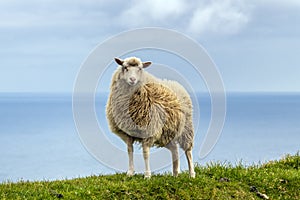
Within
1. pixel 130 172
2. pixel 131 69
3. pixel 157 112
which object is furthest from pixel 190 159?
pixel 131 69

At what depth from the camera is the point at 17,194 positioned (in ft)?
30.6

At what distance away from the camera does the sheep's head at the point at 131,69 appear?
31.4 feet

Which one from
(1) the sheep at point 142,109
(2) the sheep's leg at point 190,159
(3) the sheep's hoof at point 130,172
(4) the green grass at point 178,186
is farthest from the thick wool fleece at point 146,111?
(4) the green grass at point 178,186

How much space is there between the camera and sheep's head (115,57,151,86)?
9578 mm

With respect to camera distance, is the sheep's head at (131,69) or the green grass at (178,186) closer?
the green grass at (178,186)

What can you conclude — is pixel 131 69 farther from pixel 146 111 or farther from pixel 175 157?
pixel 175 157

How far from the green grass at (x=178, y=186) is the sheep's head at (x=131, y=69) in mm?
2073

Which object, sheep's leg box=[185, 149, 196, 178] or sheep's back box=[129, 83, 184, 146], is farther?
sheep's leg box=[185, 149, 196, 178]

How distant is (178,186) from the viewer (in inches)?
400

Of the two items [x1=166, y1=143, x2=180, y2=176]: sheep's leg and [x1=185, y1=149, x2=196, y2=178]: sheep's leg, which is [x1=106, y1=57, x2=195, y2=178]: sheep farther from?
[x1=185, y1=149, x2=196, y2=178]: sheep's leg

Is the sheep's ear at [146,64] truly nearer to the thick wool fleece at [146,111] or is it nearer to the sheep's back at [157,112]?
the thick wool fleece at [146,111]

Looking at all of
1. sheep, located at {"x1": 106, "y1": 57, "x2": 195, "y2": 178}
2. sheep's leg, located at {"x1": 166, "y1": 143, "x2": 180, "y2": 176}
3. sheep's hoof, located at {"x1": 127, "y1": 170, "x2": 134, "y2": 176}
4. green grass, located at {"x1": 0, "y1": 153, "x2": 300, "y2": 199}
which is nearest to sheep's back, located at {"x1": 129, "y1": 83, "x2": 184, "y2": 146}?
sheep, located at {"x1": 106, "y1": 57, "x2": 195, "y2": 178}

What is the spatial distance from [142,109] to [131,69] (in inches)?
36.2

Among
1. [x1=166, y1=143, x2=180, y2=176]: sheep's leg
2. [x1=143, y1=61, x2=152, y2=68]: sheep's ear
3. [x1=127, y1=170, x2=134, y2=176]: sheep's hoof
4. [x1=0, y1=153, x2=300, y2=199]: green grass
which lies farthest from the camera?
[x1=166, y1=143, x2=180, y2=176]: sheep's leg
